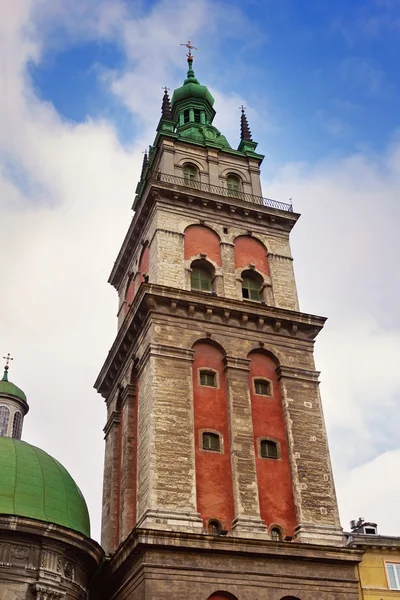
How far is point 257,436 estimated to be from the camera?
35562 millimetres

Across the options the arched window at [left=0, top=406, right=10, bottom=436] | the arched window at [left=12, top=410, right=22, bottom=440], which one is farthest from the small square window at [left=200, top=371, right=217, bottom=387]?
the arched window at [left=0, top=406, right=10, bottom=436]

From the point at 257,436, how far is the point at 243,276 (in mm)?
10375

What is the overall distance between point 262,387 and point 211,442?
4.48 m

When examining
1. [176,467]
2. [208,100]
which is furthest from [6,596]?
[208,100]

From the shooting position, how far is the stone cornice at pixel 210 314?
37250mm

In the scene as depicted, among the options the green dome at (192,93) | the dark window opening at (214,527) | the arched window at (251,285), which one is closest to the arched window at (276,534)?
the dark window opening at (214,527)

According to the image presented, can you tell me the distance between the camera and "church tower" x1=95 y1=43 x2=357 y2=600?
1254 inches

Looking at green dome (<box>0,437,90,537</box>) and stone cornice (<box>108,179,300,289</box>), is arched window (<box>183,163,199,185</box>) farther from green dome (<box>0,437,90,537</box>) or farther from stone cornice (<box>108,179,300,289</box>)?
green dome (<box>0,437,90,537</box>)

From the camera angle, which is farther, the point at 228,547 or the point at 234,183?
the point at 234,183

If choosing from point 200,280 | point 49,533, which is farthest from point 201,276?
point 49,533

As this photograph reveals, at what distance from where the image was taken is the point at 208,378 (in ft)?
120

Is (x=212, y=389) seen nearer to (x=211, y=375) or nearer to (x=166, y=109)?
(x=211, y=375)

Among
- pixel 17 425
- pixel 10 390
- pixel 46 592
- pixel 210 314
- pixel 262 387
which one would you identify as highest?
pixel 10 390

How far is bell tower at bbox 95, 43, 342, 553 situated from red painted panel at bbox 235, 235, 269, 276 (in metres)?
0.07
